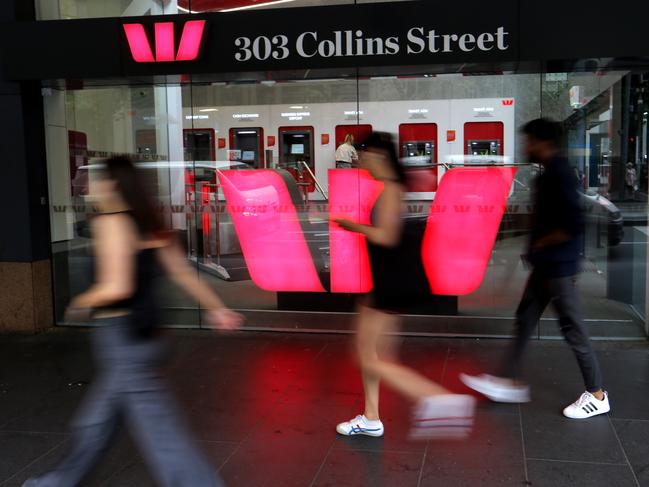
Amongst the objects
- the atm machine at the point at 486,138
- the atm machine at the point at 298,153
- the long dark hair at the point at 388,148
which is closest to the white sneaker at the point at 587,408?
the long dark hair at the point at 388,148

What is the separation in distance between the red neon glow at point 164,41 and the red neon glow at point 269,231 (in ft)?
4.44

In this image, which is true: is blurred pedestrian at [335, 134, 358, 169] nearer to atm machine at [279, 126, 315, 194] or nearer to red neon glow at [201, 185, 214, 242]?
atm machine at [279, 126, 315, 194]

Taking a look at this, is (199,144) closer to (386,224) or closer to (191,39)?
(191,39)

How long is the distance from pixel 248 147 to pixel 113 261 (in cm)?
426

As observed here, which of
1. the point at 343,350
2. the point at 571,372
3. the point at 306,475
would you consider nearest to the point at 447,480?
the point at 306,475

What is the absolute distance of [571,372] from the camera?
555 cm

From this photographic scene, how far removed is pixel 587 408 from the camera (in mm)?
4531

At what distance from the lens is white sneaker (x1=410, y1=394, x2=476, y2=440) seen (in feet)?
13.7

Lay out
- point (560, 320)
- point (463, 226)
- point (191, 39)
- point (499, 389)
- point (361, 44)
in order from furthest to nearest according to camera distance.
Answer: point (463, 226) < point (191, 39) < point (361, 44) < point (499, 389) < point (560, 320)

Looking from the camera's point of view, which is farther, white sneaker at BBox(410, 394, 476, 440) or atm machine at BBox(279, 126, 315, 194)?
atm machine at BBox(279, 126, 315, 194)

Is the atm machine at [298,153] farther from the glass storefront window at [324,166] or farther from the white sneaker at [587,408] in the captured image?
the white sneaker at [587,408]

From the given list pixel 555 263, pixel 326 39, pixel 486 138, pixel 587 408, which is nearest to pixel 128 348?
pixel 555 263

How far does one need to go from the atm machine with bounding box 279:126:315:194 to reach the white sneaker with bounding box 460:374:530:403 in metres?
2.93

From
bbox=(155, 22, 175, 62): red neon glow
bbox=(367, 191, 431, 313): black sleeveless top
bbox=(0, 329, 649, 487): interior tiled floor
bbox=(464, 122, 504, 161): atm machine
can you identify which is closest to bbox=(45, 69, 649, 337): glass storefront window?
bbox=(464, 122, 504, 161): atm machine
